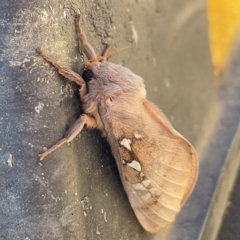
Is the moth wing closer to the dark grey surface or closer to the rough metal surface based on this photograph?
the rough metal surface

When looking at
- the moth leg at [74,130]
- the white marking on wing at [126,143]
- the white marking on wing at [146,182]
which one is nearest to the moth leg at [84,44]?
the moth leg at [74,130]

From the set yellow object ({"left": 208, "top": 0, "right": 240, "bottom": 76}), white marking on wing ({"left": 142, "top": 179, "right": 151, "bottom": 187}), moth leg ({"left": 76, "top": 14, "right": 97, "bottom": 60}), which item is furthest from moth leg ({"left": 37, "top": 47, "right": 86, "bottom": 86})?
yellow object ({"left": 208, "top": 0, "right": 240, "bottom": 76})

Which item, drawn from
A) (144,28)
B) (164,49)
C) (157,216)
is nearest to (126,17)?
(144,28)

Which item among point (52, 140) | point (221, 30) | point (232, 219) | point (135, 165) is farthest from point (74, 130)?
point (221, 30)

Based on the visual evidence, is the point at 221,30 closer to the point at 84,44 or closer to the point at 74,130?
the point at 84,44

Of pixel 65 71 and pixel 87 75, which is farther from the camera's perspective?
pixel 87 75

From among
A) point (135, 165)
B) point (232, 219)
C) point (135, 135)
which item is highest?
point (135, 135)
